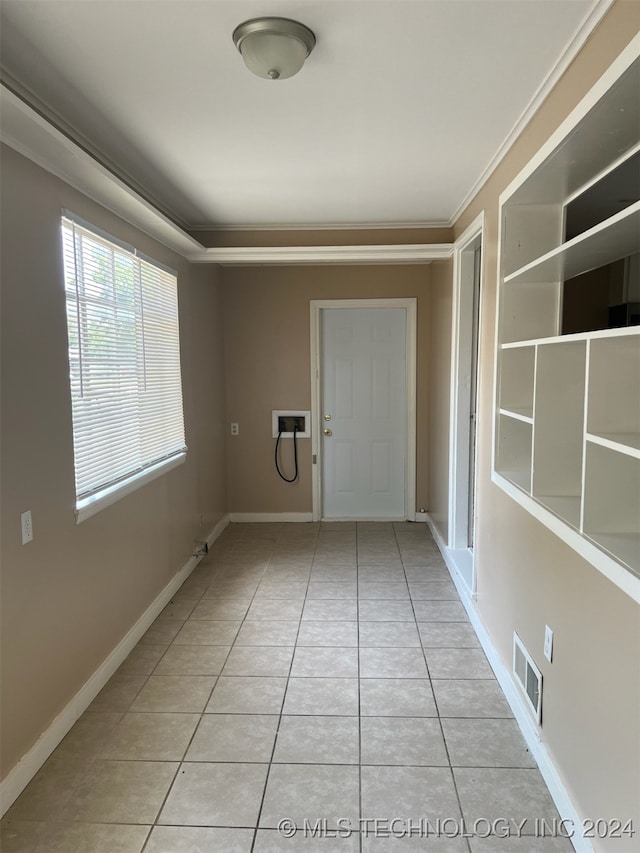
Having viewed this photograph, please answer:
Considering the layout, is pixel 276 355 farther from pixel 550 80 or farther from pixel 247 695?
pixel 550 80

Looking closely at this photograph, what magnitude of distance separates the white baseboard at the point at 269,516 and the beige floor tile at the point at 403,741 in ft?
9.28

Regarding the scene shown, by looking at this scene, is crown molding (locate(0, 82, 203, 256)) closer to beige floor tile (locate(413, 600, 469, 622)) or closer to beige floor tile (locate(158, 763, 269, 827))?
beige floor tile (locate(158, 763, 269, 827))

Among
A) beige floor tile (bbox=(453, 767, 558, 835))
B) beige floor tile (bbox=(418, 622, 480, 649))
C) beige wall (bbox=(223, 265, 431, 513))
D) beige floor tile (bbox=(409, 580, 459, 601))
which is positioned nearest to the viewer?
beige floor tile (bbox=(453, 767, 558, 835))

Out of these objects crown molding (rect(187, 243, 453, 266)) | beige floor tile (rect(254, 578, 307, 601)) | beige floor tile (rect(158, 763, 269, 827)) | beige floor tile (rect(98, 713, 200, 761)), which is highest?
crown molding (rect(187, 243, 453, 266))

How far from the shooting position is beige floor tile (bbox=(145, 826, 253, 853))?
164cm

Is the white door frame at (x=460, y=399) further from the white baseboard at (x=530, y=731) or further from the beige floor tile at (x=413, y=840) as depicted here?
the beige floor tile at (x=413, y=840)

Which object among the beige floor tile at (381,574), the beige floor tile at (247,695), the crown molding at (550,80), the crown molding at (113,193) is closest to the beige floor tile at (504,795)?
the beige floor tile at (247,695)

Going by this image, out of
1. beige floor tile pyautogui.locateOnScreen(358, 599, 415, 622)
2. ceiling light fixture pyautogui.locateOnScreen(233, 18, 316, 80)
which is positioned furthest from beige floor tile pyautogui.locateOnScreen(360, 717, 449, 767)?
ceiling light fixture pyautogui.locateOnScreen(233, 18, 316, 80)

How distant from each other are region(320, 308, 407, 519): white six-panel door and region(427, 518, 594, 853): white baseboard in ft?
5.87

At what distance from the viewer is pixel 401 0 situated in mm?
1479

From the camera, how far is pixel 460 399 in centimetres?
369

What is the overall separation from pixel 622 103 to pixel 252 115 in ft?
4.44

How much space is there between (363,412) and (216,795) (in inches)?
137

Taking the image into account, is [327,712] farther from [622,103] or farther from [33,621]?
[622,103]
